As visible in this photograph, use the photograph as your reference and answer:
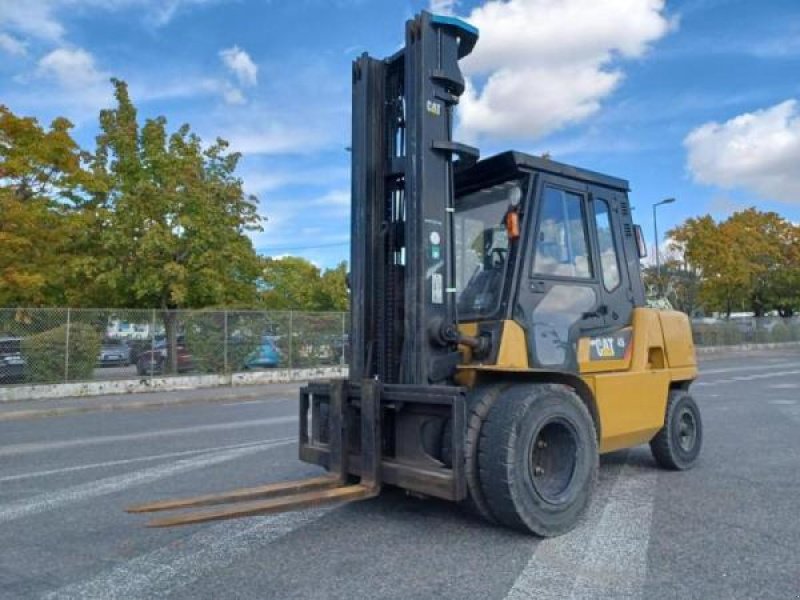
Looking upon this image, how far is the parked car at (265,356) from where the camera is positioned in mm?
21484

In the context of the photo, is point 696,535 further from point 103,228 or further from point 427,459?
point 103,228

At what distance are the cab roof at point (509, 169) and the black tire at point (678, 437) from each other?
2.67 meters

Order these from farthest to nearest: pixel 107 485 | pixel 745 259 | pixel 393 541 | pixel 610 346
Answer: pixel 745 259 → pixel 107 485 → pixel 610 346 → pixel 393 541

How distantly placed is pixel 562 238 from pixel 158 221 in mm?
18718

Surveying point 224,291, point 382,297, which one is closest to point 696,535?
point 382,297

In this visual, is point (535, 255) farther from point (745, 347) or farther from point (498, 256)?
point (745, 347)

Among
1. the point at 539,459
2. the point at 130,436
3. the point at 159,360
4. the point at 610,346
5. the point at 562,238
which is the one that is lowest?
the point at 130,436

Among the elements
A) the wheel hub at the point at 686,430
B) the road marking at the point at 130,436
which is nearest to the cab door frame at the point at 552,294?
the wheel hub at the point at 686,430

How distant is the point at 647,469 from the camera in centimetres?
729

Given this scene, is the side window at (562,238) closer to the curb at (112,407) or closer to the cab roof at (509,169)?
the cab roof at (509,169)

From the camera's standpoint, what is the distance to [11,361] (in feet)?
55.0

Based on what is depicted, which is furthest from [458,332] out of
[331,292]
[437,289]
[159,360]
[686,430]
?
[331,292]

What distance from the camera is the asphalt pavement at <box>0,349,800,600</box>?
391cm

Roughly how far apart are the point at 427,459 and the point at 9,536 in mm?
3234
